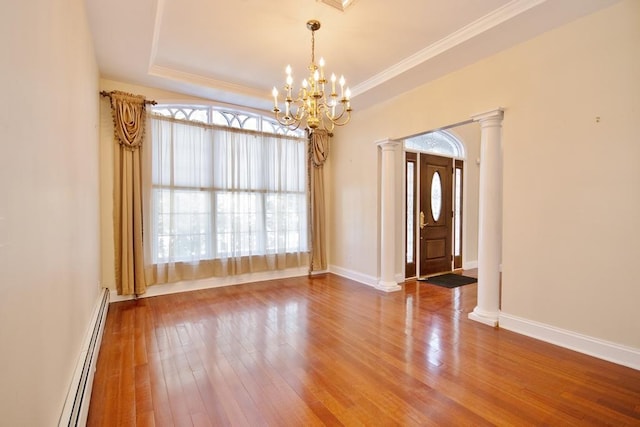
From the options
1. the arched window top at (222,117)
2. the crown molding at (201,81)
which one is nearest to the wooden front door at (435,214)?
the arched window top at (222,117)

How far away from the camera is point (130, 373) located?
227 cm

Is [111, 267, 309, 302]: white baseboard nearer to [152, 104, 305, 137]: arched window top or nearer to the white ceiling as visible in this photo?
[152, 104, 305, 137]: arched window top

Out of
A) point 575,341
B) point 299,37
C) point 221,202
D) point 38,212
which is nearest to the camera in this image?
point 38,212

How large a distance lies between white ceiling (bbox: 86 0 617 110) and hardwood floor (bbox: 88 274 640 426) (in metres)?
3.04

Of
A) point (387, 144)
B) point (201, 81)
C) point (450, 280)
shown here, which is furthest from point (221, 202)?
point (450, 280)

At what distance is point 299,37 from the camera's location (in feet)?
10.3

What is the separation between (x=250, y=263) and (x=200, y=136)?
2.24 m

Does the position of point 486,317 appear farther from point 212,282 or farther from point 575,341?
point 212,282

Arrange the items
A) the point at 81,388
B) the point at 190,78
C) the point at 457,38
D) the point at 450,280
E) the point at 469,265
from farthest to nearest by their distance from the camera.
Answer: the point at 469,265 < the point at 450,280 < the point at 190,78 < the point at 457,38 < the point at 81,388

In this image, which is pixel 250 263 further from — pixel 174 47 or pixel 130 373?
pixel 174 47

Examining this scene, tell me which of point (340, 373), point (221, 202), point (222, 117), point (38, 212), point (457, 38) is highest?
point (457, 38)

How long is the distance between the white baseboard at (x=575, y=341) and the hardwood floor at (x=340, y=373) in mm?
107

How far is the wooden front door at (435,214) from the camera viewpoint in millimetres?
5414

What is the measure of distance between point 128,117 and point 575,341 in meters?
5.67
